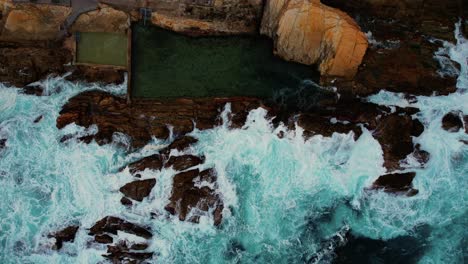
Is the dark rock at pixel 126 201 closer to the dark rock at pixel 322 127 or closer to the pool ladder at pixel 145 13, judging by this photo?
the dark rock at pixel 322 127

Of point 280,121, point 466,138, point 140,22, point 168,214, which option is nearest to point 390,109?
point 466,138

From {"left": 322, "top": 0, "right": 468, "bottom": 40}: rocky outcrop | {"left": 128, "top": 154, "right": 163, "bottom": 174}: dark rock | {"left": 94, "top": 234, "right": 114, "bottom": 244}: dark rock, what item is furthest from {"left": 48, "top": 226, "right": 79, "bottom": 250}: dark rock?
{"left": 322, "top": 0, "right": 468, "bottom": 40}: rocky outcrop

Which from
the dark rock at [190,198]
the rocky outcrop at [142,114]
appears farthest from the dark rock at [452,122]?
the dark rock at [190,198]

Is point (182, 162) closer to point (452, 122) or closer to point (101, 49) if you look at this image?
point (101, 49)

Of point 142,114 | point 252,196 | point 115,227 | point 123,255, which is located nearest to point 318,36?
point 252,196

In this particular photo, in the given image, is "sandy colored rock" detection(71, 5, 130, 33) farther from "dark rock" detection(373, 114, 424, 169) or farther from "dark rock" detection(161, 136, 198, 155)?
"dark rock" detection(373, 114, 424, 169)

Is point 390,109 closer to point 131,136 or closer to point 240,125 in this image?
point 240,125
